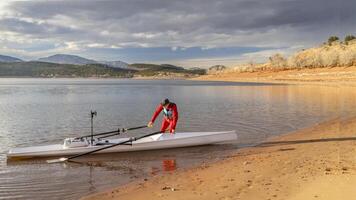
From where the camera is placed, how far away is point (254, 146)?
53.5 feet

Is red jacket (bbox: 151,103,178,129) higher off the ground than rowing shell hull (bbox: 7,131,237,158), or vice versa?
red jacket (bbox: 151,103,178,129)

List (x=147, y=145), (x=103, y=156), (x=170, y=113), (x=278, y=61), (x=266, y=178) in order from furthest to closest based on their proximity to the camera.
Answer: (x=278, y=61) < (x=170, y=113) < (x=147, y=145) < (x=103, y=156) < (x=266, y=178)

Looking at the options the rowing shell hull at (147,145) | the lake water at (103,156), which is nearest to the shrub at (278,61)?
the lake water at (103,156)

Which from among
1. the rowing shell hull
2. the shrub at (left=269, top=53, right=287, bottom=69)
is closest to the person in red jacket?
the rowing shell hull

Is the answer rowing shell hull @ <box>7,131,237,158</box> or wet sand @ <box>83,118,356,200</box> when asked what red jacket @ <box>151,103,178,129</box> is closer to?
rowing shell hull @ <box>7,131,237,158</box>

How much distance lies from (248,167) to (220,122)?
13.0 metres

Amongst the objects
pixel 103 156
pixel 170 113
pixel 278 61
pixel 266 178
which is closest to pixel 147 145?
pixel 170 113

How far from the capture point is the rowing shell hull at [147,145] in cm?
1463

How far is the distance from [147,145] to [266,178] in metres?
6.75

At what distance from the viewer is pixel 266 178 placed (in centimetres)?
981

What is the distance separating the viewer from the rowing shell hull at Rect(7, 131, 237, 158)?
576 inches

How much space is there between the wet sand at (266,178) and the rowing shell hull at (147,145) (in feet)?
5.22

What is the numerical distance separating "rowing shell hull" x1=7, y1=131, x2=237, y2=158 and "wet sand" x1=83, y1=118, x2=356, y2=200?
159 cm

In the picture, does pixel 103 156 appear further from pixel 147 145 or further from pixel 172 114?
pixel 172 114
